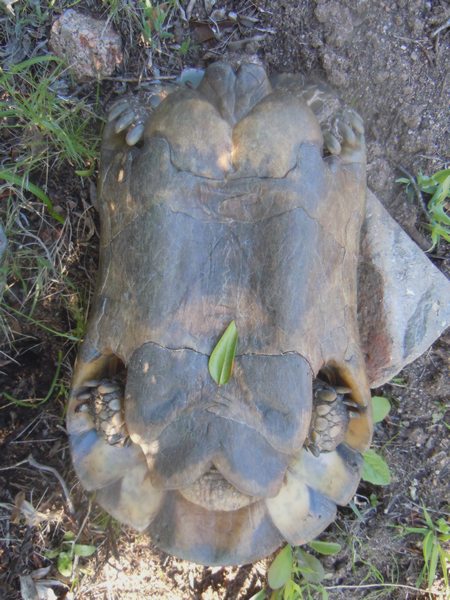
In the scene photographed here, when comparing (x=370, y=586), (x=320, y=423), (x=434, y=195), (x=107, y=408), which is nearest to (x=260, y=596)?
(x=370, y=586)

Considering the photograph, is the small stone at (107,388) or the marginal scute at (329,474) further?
the marginal scute at (329,474)

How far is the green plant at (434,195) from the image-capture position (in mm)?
2859

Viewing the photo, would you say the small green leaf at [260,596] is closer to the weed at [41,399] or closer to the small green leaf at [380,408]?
the small green leaf at [380,408]

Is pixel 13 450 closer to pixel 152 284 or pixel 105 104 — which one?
pixel 152 284

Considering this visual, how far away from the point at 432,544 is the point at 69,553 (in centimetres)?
165

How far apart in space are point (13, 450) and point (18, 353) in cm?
45

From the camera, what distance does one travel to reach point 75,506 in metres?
2.97

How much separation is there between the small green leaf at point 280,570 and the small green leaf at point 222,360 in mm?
1243

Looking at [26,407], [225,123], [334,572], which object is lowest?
[334,572]

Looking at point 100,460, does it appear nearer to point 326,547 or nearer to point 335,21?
point 326,547

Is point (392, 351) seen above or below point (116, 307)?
below

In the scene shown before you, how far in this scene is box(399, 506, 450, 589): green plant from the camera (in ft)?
10.1

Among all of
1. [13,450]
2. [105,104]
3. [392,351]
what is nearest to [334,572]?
[392,351]

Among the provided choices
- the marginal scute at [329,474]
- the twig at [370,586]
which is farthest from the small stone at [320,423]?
the twig at [370,586]
